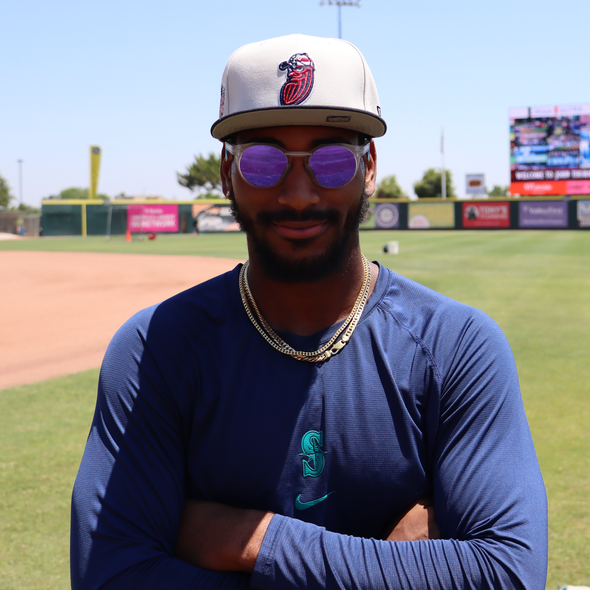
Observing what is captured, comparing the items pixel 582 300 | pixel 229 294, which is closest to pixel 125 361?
pixel 229 294

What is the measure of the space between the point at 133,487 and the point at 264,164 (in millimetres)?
929

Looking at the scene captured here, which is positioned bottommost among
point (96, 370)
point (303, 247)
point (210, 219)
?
point (96, 370)

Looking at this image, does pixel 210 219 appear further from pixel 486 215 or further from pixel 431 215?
pixel 486 215

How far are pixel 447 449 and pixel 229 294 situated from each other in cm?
74

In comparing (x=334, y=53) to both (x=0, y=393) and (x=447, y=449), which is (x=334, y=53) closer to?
(x=447, y=449)

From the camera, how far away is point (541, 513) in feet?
5.57

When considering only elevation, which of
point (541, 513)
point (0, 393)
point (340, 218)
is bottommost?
point (0, 393)

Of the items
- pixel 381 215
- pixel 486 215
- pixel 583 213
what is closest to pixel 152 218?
pixel 381 215

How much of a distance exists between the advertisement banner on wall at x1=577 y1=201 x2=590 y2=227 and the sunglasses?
50141 millimetres

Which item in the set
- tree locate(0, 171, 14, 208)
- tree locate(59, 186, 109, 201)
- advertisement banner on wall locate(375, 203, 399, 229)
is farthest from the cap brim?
tree locate(59, 186, 109, 201)

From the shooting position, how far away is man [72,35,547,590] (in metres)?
1.64

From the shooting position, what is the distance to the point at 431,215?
169 feet

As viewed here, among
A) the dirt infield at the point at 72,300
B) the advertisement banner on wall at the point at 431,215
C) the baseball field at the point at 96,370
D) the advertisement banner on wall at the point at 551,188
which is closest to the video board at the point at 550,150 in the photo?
the advertisement banner on wall at the point at 551,188

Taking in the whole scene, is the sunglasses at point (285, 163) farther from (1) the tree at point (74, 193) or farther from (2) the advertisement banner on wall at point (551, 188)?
(1) the tree at point (74, 193)
